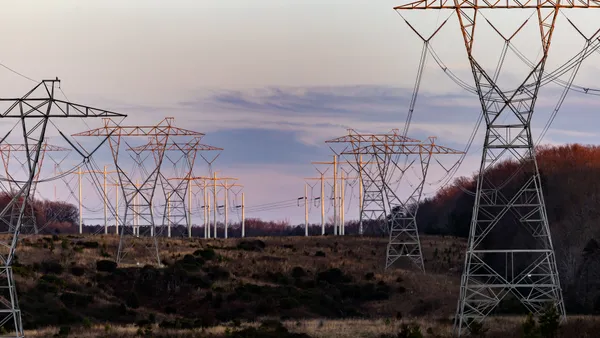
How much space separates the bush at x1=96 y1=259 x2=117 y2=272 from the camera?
9219 cm

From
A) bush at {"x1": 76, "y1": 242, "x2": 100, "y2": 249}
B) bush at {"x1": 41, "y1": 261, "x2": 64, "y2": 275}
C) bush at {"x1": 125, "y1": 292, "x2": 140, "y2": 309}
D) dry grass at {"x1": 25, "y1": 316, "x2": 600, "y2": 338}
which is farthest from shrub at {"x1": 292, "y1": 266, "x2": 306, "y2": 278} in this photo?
dry grass at {"x1": 25, "y1": 316, "x2": 600, "y2": 338}

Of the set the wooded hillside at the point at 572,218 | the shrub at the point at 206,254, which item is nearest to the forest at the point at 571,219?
the wooded hillside at the point at 572,218

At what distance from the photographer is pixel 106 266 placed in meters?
92.6

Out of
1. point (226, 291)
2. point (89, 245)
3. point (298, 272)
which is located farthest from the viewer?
point (89, 245)

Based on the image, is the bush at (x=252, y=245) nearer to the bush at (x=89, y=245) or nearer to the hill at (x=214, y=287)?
the hill at (x=214, y=287)

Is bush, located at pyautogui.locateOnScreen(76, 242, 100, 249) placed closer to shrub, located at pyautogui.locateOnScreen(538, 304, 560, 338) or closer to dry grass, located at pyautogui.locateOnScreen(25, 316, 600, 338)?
dry grass, located at pyautogui.locateOnScreen(25, 316, 600, 338)

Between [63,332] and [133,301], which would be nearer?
[63,332]

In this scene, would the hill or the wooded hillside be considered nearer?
the hill

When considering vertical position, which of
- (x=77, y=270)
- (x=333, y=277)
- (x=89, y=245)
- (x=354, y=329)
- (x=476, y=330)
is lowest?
(x=354, y=329)

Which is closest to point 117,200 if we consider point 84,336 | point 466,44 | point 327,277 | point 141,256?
point 141,256

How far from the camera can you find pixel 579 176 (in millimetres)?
131875

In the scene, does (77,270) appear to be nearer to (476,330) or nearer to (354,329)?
(354,329)

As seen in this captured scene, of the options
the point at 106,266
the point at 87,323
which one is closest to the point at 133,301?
the point at 106,266

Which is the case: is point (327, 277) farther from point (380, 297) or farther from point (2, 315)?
point (2, 315)
